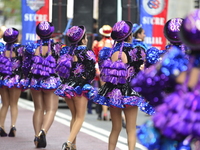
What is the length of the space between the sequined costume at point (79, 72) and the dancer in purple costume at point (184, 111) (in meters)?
3.90

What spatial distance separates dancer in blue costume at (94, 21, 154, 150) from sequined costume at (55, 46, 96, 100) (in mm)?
877

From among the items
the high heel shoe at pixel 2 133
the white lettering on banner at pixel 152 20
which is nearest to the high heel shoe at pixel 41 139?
the high heel shoe at pixel 2 133

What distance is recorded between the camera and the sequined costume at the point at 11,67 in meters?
10.6

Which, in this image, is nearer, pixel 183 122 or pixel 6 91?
pixel 183 122

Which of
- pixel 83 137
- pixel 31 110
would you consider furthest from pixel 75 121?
pixel 31 110

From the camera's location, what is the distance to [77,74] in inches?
340

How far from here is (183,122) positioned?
14.5ft

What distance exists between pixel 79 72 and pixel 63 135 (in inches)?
114

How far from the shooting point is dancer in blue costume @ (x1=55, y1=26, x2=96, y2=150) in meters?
8.58

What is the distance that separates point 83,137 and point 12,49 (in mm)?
2059

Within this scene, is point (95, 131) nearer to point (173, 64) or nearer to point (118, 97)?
point (118, 97)

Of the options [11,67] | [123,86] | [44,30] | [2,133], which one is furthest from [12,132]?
[123,86]

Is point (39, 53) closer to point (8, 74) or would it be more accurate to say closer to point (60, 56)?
point (60, 56)

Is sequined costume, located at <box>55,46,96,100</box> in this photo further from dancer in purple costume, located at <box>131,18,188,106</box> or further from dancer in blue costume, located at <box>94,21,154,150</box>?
dancer in purple costume, located at <box>131,18,188,106</box>
